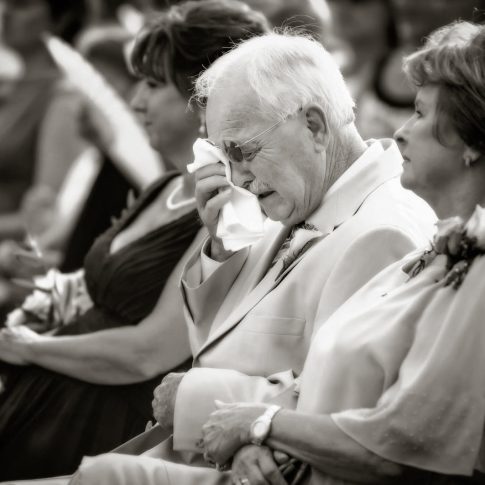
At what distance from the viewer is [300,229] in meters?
2.90

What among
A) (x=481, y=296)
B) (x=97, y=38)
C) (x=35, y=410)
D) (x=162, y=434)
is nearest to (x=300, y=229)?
(x=162, y=434)

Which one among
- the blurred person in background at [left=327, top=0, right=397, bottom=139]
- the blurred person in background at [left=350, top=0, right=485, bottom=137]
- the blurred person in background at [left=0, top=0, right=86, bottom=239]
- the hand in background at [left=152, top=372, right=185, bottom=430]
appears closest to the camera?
the hand in background at [left=152, top=372, right=185, bottom=430]

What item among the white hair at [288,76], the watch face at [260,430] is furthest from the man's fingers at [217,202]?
the watch face at [260,430]

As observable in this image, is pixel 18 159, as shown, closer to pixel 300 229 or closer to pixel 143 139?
pixel 143 139

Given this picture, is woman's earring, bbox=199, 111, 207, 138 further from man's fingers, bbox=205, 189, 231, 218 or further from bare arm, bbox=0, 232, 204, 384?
man's fingers, bbox=205, 189, 231, 218

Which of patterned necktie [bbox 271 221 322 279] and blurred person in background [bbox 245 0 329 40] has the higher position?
patterned necktie [bbox 271 221 322 279]

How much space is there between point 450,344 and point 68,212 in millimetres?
4476

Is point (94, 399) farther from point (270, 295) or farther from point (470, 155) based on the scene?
point (470, 155)

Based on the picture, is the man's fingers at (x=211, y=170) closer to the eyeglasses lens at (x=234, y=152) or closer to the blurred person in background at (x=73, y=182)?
the eyeglasses lens at (x=234, y=152)

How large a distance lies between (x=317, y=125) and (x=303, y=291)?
39 cm

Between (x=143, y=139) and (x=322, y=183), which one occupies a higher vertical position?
(x=322, y=183)

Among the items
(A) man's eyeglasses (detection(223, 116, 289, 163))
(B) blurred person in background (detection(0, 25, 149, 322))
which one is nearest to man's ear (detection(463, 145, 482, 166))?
(A) man's eyeglasses (detection(223, 116, 289, 163))

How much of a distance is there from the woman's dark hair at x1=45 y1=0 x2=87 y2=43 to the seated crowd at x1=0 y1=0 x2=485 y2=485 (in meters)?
3.98

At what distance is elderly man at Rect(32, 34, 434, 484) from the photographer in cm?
266
